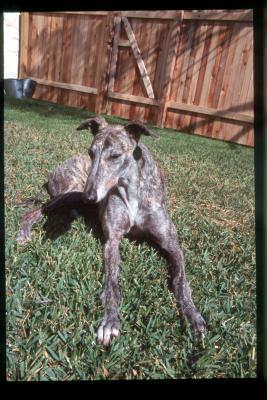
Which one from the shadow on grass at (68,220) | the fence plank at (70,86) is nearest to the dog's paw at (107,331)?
the shadow on grass at (68,220)

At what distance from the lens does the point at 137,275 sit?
234 centimetres

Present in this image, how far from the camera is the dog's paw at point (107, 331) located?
1944mm

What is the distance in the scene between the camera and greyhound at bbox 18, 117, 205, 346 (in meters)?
2.27

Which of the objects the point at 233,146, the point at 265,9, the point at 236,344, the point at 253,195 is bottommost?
the point at 236,344

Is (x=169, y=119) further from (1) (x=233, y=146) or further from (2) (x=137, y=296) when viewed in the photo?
(2) (x=137, y=296)

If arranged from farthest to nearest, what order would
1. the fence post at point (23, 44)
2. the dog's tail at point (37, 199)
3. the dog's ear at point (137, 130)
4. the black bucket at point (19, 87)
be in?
the dog's tail at point (37, 199), the dog's ear at point (137, 130), the black bucket at point (19, 87), the fence post at point (23, 44)

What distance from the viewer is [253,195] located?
2.21 m

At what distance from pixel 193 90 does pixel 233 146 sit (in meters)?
0.46

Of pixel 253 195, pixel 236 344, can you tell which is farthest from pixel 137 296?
pixel 253 195

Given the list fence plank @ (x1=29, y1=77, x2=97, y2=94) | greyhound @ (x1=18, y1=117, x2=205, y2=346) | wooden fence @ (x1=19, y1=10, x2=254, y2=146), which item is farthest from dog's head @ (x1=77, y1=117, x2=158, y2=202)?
fence plank @ (x1=29, y1=77, x2=97, y2=94)

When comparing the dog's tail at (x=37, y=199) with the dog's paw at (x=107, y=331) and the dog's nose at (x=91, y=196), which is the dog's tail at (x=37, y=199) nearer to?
the dog's nose at (x=91, y=196)

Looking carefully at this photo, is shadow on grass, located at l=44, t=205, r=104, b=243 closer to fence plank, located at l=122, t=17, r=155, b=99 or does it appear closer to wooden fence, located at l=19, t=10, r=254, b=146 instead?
wooden fence, located at l=19, t=10, r=254, b=146
